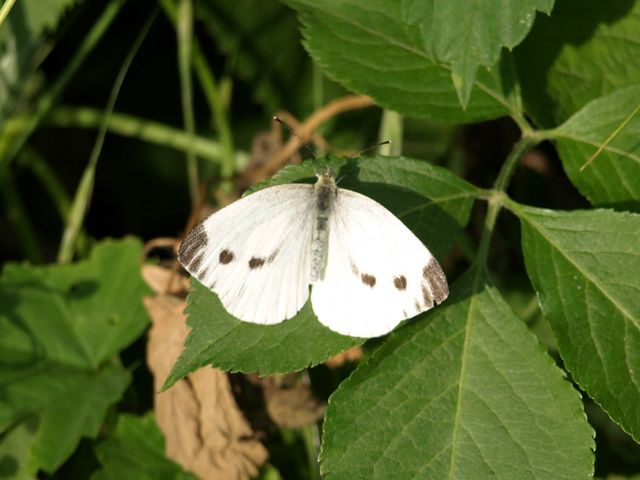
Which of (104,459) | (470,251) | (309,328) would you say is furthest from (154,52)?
(309,328)

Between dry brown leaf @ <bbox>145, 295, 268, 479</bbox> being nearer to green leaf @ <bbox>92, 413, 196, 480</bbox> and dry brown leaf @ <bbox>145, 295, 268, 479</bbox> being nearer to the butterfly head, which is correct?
green leaf @ <bbox>92, 413, 196, 480</bbox>

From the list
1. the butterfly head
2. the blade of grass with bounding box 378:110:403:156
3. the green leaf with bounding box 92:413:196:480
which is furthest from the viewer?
the blade of grass with bounding box 378:110:403:156

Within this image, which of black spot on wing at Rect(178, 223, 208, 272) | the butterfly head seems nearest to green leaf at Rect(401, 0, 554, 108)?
the butterfly head

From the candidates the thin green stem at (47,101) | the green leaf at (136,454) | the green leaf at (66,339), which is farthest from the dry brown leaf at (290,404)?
the thin green stem at (47,101)

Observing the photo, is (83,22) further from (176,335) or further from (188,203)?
(176,335)

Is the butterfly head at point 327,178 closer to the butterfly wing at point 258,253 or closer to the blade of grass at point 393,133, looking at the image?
the butterfly wing at point 258,253

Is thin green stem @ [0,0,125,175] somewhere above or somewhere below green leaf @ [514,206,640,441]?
above

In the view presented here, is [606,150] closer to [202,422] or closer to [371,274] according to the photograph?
[371,274]
